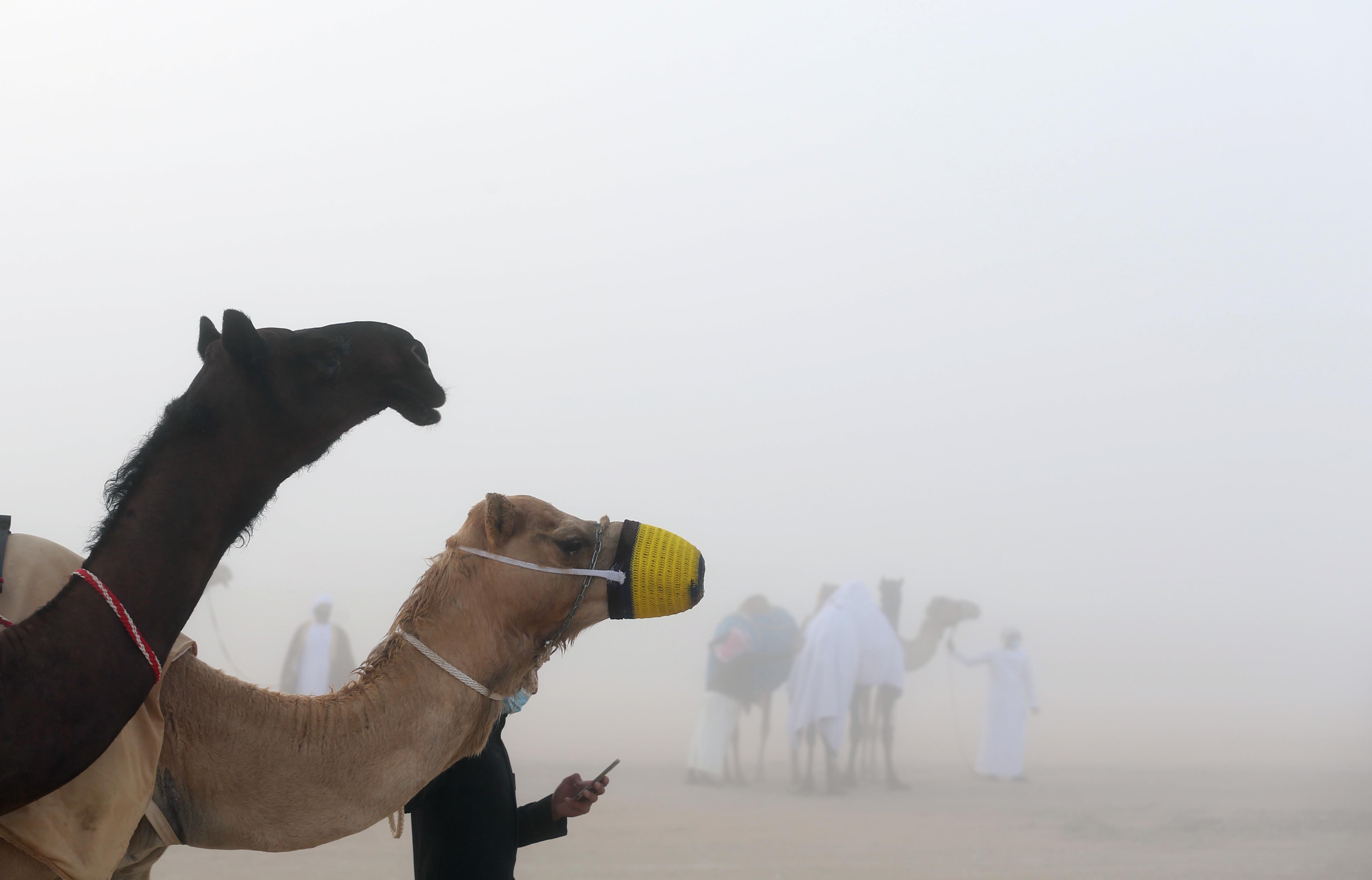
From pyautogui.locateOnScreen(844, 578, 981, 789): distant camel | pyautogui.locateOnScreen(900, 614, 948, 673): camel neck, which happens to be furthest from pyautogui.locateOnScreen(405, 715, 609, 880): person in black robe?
pyautogui.locateOnScreen(900, 614, 948, 673): camel neck

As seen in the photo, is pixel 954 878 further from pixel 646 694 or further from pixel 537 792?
pixel 646 694

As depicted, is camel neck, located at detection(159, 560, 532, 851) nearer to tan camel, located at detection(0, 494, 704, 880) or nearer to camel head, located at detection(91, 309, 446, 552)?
tan camel, located at detection(0, 494, 704, 880)

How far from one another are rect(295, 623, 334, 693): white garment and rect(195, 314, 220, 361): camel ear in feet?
30.3

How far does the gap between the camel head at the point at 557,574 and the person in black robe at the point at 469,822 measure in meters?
0.46

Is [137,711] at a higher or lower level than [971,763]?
higher

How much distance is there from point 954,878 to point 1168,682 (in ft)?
71.9

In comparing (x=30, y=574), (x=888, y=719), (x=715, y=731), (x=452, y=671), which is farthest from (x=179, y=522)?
(x=715, y=731)

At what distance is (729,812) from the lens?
11844 mm

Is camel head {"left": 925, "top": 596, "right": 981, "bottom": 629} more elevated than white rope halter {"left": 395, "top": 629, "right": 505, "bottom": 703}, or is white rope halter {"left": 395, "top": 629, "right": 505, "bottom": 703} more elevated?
camel head {"left": 925, "top": 596, "right": 981, "bottom": 629}

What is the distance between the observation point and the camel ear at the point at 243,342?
1.59 m

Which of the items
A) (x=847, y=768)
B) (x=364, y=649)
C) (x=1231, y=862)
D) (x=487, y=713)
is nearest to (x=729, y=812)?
(x=847, y=768)

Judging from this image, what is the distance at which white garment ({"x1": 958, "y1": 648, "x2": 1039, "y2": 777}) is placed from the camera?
44.5ft

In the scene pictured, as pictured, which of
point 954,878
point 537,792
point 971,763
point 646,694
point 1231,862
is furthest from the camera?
point 646,694

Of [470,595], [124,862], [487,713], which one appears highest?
[470,595]
